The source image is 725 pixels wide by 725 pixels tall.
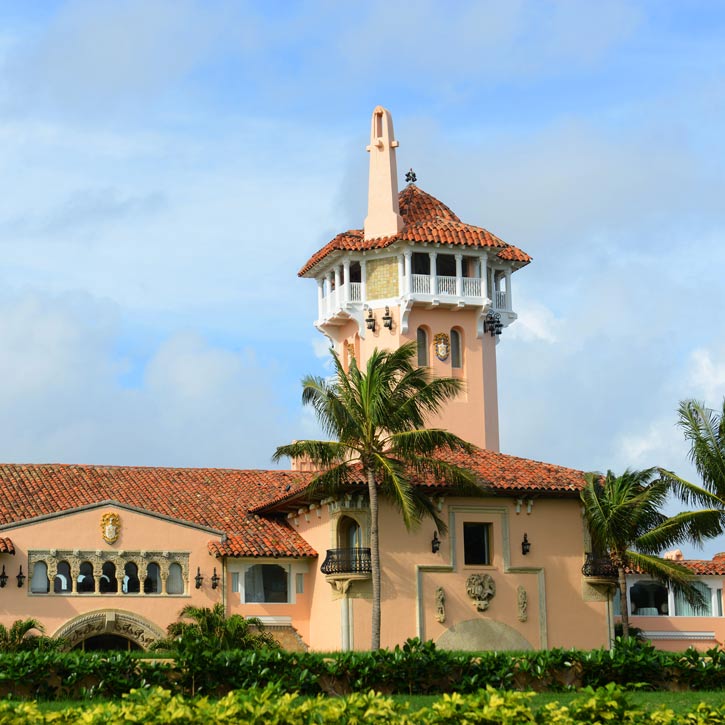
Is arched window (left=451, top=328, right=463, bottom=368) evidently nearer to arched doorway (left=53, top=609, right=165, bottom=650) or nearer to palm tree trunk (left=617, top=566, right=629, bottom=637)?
palm tree trunk (left=617, top=566, right=629, bottom=637)

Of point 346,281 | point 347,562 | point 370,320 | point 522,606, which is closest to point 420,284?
point 370,320

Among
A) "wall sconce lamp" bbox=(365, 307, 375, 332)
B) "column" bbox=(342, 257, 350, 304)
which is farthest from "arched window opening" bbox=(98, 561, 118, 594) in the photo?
"column" bbox=(342, 257, 350, 304)

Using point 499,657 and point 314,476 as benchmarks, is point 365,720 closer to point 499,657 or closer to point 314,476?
point 499,657

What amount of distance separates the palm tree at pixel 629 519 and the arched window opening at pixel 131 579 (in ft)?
44.0

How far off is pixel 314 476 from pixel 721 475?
11185 mm

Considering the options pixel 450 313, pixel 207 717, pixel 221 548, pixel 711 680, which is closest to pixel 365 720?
pixel 207 717

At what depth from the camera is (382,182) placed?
165ft

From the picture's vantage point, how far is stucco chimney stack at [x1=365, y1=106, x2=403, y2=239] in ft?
163

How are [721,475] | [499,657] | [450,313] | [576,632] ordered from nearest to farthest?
[499,657], [721,475], [576,632], [450,313]

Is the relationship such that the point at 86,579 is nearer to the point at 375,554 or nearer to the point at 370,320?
the point at 375,554

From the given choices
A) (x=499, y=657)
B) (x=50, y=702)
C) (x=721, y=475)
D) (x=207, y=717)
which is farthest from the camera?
(x=721, y=475)

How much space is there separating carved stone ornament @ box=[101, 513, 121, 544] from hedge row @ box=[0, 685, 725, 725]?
816 inches

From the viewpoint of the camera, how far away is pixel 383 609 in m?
39.5

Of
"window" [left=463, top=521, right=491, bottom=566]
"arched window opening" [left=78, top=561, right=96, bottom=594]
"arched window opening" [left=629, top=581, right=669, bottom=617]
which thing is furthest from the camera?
"arched window opening" [left=629, top=581, right=669, bottom=617]
